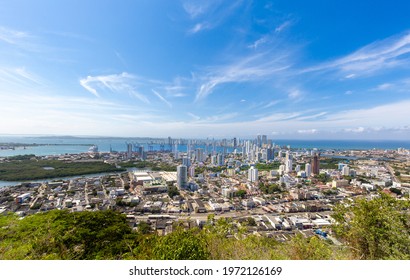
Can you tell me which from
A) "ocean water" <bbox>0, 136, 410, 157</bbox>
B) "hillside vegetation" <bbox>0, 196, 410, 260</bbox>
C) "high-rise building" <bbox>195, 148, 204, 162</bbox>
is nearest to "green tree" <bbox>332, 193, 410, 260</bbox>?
"hillside vegetation" <bbox>0, 196, 410, 260</bbox>

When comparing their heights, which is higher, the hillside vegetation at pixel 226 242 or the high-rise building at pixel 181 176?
the hillside vegetation at pixel 226 242

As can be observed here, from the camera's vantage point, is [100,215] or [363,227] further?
[100,215]

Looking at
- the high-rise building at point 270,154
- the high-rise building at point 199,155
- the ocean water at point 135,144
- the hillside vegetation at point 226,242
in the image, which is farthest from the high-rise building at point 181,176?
the high-rise building at point 199,155

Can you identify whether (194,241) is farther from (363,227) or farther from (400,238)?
(400,238)

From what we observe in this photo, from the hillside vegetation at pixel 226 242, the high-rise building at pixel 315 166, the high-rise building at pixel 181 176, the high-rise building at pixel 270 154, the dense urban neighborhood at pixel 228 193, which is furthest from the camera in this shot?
the high-rise building at pixel 270 154

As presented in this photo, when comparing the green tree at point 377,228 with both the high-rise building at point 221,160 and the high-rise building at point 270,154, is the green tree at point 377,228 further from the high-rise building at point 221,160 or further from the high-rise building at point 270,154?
the high-rise building at point 221,160

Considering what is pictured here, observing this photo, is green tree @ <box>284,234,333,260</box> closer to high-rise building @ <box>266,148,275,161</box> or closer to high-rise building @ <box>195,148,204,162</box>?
high-rise building @ <box>266,148,275,161</box>

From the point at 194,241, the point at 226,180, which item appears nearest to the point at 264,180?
the point at 226,180
